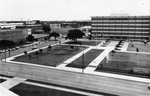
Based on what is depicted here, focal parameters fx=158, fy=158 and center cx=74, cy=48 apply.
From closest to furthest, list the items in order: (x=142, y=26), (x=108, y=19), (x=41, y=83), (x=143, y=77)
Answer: (x=41, y=83) < (x=143, y=77) < (x=142, y=26) < (x=108, y=19)

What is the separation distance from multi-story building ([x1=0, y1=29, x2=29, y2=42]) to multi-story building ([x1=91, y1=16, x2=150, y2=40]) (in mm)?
52006

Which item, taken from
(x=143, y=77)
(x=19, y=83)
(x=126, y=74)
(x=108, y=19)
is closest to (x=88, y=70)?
(x=126, y=74)

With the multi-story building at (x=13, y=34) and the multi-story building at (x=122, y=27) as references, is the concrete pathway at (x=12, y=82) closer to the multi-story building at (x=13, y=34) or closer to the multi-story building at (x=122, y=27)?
the multi-story building at (x=13, y=34)

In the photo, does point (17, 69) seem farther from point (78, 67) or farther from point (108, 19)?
point (108, 19)

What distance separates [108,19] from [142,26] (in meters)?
23.9

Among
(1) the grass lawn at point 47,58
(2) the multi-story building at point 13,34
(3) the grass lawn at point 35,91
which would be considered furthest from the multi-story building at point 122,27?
(3) the grass lawn at point 35,91

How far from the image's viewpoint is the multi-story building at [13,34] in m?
82.1

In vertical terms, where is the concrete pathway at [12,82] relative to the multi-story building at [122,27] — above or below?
below

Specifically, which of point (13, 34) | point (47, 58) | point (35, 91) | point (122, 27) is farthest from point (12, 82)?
point (122, 27)

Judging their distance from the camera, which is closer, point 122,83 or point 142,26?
point 122,83

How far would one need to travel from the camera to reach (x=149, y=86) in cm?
3238

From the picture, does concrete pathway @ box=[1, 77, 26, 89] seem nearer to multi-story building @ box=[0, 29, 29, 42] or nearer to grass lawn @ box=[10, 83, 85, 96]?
grass lawn @ box=[10, 83, 85, 96]

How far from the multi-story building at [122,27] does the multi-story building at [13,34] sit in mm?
52006

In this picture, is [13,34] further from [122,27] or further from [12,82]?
[122,27]
